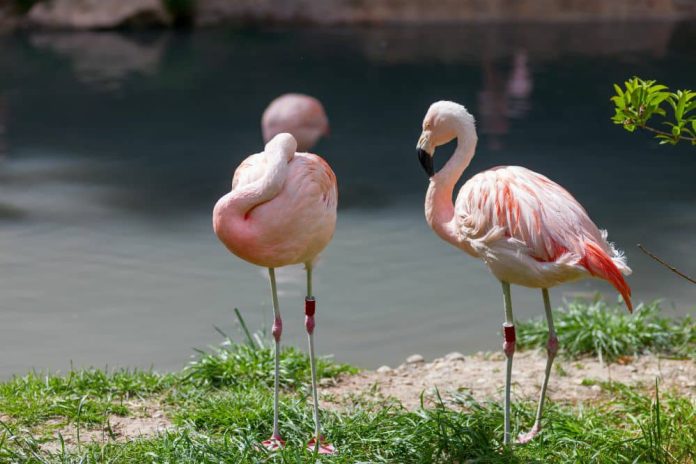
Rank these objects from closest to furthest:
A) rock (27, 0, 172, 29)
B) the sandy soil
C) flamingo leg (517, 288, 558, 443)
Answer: flamingo leg (517, 288, 558, 443)
the sandy soil
rock (27, 0, 172, 29)

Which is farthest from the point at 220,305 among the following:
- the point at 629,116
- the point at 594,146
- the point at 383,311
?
the point at 594,146

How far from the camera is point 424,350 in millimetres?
4781

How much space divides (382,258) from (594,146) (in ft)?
11.2

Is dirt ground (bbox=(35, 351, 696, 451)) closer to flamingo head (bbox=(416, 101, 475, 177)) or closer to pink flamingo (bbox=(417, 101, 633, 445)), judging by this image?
pink flamingo (bbox=(417, 101, 633, 445))

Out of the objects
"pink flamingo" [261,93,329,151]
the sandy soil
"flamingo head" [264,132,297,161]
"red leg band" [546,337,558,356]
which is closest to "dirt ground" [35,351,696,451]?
the sandy soil

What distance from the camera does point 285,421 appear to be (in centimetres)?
358

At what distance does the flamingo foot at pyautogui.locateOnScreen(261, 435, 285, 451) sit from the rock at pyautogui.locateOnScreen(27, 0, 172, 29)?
39.3ft

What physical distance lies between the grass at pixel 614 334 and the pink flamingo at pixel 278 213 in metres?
1.48

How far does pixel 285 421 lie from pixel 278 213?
81 cm

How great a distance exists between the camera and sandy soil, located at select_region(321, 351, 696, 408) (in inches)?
157

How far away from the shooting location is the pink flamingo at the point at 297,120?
7.98 meters

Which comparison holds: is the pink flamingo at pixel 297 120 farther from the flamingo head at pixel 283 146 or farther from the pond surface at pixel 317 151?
the flamingo head at pixel 283 146

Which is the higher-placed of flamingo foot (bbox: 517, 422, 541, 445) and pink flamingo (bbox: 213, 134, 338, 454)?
pink flamingo (bbox: 213, 134, 338, 454)

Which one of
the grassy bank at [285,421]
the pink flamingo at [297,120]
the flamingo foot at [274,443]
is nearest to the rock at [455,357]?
the grassy bank at [285,421]
